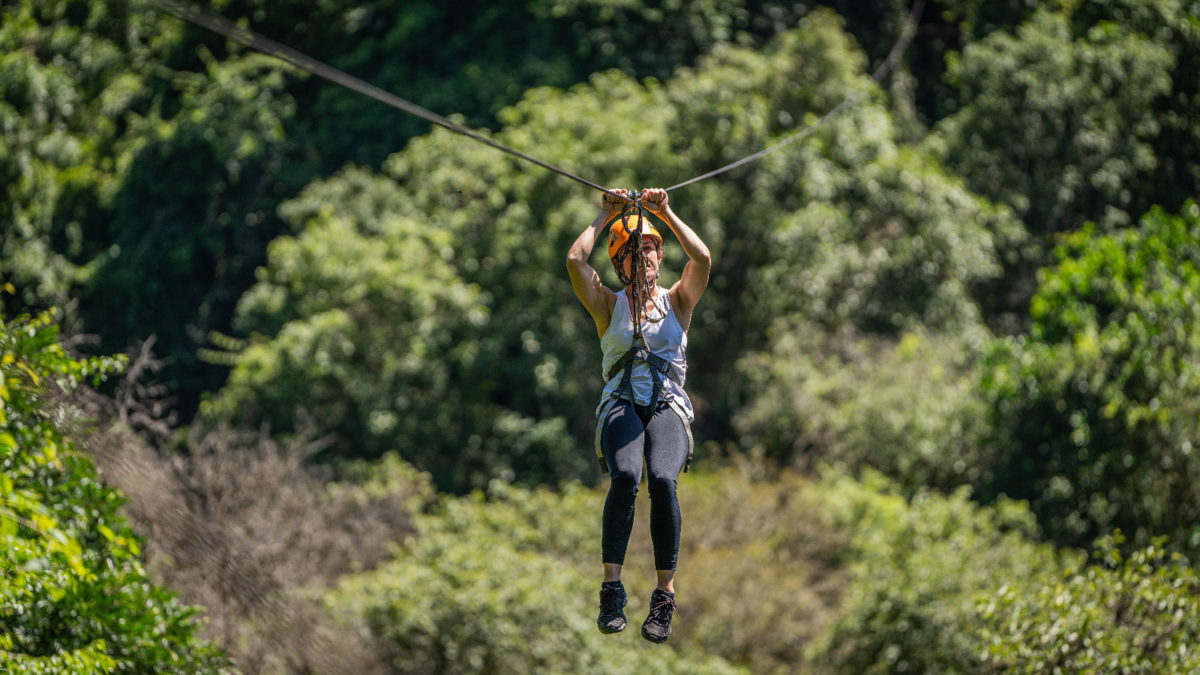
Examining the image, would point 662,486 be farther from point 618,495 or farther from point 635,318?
point 635,318

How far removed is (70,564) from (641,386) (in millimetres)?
→ 3890

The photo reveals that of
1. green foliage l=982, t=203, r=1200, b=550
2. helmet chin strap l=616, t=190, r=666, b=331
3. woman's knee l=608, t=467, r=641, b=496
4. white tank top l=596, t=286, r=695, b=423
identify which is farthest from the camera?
green foliage l=982, t=203, r=1200, b=550

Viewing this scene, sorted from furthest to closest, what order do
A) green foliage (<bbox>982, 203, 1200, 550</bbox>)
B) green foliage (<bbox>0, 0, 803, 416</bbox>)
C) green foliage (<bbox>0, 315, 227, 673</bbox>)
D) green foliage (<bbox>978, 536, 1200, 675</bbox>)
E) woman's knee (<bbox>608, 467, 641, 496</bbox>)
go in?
green foliage (<bbox>0, 0, 803, 416</bbox>), green foliage (<bbox>982, 203, 1200, 550</bbox>), green foliage (<bbox>978, 536, 1200, 675</bbox>), green foliage (<bbox>0, 315, 227, 673</bbox>), woman's knee (<bbox>608, 467, 641, 496</bbox>)

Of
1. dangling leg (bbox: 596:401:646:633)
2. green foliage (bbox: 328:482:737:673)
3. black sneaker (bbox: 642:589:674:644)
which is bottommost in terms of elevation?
black sneaker (bbox: 642:589:674:644)

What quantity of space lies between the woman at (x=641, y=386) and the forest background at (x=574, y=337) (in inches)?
91.9

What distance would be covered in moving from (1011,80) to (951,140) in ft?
6.04

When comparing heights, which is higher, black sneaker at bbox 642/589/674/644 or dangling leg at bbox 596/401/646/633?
dangling leg at bbox 596/401/646/633

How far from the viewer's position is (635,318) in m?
6.40

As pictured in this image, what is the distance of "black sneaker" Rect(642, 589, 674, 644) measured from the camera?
6.19 meters

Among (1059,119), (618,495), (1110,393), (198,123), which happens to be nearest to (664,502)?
(618,495)

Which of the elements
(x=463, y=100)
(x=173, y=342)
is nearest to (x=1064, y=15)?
(x=463, y=100)

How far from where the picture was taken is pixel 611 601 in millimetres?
6188

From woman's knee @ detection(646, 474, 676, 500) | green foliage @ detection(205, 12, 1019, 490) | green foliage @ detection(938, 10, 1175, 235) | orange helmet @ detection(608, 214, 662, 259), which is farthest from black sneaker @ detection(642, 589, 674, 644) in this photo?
green foliage @ detection(938, 10, 1175, 235)

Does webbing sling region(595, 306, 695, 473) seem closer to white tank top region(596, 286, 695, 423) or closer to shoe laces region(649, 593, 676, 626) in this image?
white tank top region(596, 286, 695, 423)
